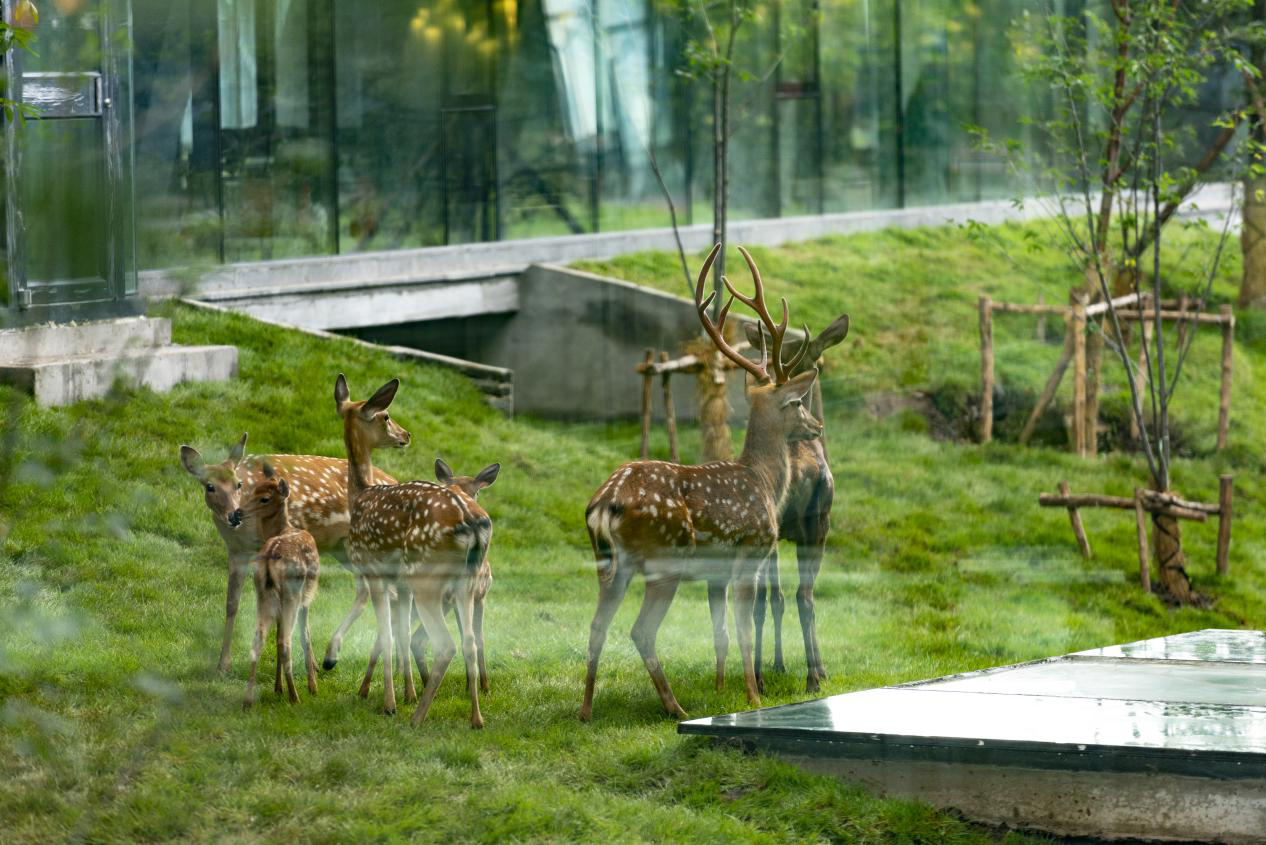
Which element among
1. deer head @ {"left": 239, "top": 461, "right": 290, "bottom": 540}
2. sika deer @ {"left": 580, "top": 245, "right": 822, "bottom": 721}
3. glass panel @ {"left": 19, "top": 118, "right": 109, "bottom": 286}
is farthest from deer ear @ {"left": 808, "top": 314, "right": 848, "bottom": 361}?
glass panel @ {"left": 19, "top": 118, "right": 109, "bottom": 286}

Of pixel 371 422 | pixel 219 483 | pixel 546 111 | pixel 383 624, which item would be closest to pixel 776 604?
pixel 383 624

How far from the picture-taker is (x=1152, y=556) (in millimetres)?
11484

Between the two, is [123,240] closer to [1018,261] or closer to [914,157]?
[1018,261]

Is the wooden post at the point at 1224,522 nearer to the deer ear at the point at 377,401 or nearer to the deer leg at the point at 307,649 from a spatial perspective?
the deer ear at the point at 377,401

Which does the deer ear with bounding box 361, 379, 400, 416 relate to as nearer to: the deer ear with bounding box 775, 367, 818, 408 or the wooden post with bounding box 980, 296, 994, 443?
the deer ear with bounding box 775, 367, 818, 408

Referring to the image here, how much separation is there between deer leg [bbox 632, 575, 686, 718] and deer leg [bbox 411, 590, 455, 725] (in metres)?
0.83

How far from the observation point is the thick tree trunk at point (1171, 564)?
35.7 feet

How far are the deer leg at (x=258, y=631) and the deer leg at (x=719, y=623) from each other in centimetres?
186

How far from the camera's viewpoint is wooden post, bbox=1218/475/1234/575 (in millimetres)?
11211

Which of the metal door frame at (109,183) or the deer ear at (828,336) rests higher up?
the metal door frame at (109,183)

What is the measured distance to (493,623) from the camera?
7961 millimetres

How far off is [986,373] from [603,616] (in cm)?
796

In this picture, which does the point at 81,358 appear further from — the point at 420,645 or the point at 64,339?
the point at 420,645

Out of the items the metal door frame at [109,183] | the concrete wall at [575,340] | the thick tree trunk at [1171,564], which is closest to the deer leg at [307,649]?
the metal door frame at [109,183]
